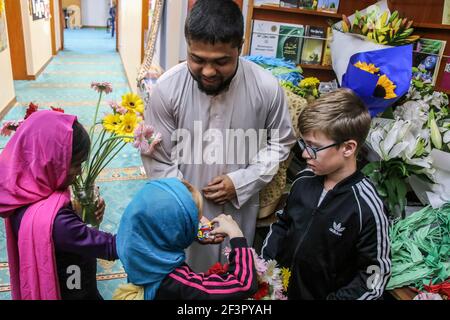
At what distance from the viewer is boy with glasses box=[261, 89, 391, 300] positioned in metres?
1.12

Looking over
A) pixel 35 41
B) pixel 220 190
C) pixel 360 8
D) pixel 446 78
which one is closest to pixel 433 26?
pixel 446 78

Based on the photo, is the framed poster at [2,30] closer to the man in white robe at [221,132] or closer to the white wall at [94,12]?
the man in white robe at [221,132]

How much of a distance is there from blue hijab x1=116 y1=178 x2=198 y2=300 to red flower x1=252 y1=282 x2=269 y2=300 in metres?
0.25

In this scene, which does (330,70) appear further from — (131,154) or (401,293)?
(131,154)

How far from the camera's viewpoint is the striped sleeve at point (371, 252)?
1.11 m

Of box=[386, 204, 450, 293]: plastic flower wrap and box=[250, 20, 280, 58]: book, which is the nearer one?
box=[386, 204, 450, 293]: plastic flower wrap

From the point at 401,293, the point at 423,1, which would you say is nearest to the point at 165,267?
the point at 401,293

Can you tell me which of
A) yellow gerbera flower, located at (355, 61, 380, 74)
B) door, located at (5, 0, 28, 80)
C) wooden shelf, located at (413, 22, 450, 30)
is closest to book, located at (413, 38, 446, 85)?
wooden shelf, located at (413, 22, 450, 30)

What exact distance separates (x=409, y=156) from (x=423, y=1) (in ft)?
3.98

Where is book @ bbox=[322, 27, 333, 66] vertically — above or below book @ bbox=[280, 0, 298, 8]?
below

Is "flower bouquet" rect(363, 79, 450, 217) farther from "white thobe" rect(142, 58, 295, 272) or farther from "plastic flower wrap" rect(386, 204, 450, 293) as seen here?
"white thobe" rect(142, 58, 295, 272)

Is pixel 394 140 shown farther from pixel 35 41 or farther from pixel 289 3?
pixel 35 41

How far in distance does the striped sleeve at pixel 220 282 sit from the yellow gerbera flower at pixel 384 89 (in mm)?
925

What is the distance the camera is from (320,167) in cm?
121
